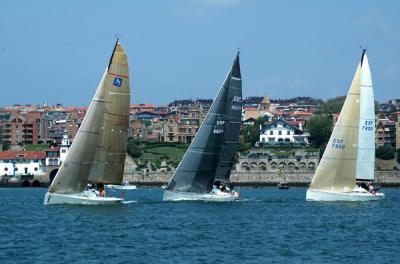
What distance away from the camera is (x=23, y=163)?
138125mm

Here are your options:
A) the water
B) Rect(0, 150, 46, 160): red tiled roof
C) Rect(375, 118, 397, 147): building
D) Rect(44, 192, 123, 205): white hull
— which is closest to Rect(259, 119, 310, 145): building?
Rect(375, 118, 397, 147): building

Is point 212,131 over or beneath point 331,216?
over

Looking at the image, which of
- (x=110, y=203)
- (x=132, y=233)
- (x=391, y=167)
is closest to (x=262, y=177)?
(x=391, y=167)

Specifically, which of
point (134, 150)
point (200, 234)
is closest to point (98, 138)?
point (200, 234)

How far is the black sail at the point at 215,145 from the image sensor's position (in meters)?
58.2

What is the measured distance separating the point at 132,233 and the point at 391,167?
334 ft

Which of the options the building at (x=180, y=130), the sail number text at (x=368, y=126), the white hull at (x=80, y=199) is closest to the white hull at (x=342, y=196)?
the sail number text at (x=368, y=126)

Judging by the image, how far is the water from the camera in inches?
1401

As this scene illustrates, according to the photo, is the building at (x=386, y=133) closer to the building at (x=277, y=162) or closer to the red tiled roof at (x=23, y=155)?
the building at (x=277, y=162)

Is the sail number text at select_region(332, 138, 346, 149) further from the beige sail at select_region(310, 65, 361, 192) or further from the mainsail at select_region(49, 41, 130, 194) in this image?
the mainsail at select_region(49, 41, 130, 194)

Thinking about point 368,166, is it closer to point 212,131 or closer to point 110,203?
point 212,131

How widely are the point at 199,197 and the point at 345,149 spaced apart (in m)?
7.38

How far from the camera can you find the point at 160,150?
149750 mm

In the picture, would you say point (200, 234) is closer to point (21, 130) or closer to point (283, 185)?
point (283, 185)
